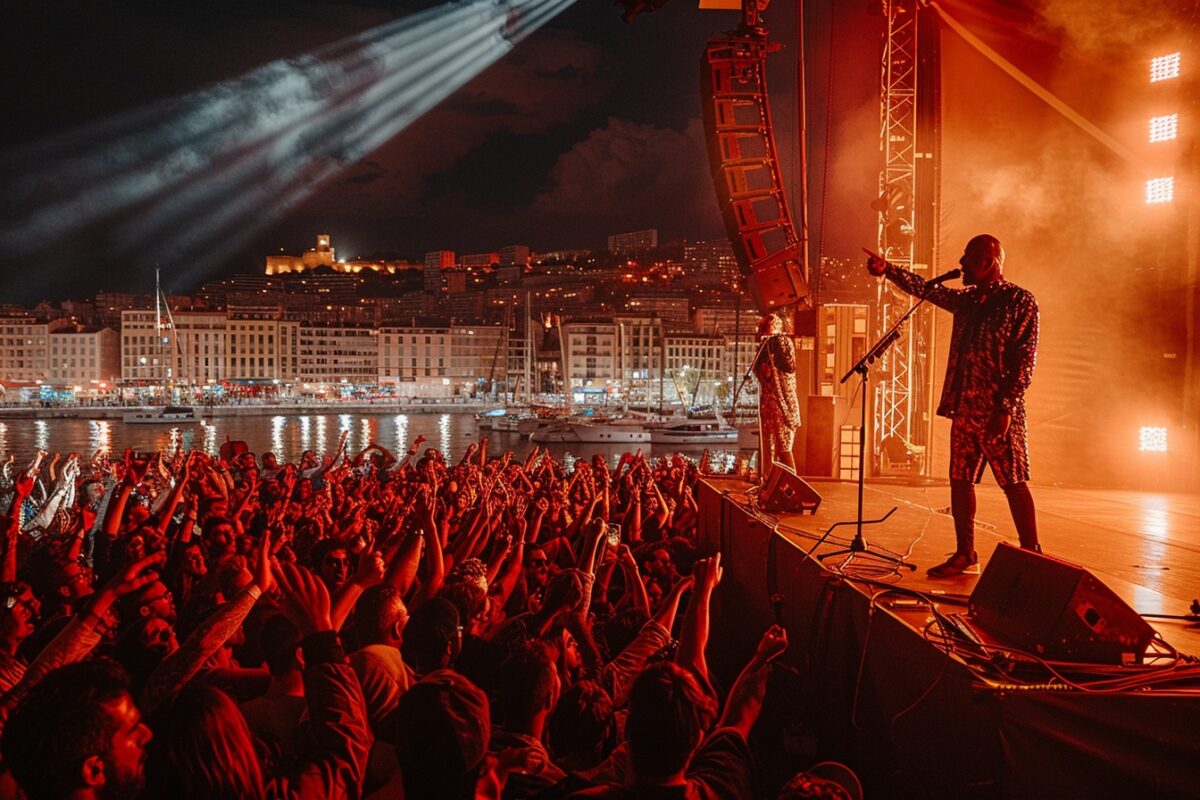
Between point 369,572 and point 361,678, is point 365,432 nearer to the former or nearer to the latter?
point 369,572

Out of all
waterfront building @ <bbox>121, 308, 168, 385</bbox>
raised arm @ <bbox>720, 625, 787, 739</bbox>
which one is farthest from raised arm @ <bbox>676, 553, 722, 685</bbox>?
waterfront building @ <bbox>121, 308, 168, 385</bbox>

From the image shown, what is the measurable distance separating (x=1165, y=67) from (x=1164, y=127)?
63cm

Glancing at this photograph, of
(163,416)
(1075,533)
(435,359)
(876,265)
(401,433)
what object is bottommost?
(401,433)

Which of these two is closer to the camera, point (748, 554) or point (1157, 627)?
point (1157, 627)

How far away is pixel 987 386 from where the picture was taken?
151 inches

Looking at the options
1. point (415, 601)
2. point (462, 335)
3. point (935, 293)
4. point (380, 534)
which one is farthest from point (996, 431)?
point (462, 335)

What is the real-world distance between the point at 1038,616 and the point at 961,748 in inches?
19.3

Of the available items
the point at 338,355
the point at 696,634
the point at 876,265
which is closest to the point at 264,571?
the point at 696,634

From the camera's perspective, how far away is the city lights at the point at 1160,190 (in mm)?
8547

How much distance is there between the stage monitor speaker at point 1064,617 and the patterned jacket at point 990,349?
117 centimetres

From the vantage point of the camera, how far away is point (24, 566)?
488 cm

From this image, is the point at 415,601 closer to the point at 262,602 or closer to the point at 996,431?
the point at 262,602

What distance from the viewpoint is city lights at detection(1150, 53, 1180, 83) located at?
8445 millimetres

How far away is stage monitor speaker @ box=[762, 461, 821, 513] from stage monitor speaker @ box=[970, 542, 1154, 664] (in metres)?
3.02
